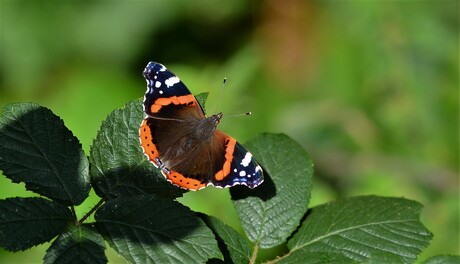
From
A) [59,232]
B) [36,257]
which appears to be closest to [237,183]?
[59,232]

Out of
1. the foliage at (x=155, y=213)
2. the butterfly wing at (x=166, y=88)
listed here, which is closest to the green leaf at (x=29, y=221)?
the foliage at (x=155, y=213)

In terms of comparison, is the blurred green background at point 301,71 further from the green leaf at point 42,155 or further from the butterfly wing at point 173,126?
the green leaf at point 42,155

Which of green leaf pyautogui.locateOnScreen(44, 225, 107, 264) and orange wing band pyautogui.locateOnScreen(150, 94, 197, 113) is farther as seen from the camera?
orange wing band pyautogui.locateOnScreen(150, 94, 197, 113)

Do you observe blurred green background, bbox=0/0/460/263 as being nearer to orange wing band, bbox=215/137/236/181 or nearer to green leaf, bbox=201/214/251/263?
orange wing band, bbox=215/137/236/181

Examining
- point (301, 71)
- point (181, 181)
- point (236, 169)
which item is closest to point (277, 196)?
point (236, 169)

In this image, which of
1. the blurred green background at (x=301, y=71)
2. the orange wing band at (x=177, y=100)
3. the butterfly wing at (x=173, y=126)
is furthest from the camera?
the blurred green background at (x=301, y=71)

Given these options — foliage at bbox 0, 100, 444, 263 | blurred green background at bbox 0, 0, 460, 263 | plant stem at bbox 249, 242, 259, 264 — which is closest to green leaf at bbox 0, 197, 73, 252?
foliage at bbox 0, 100, 444, 263

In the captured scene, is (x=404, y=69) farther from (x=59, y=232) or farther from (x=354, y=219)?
(x=59, y=232)
